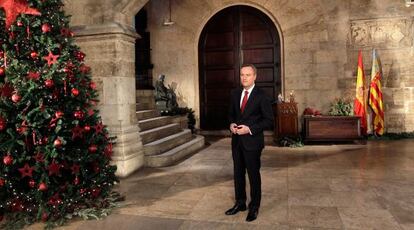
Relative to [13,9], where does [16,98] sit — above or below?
below

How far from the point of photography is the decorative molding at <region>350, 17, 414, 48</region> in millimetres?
8422

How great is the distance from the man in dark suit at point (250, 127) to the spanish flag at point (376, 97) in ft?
20.2

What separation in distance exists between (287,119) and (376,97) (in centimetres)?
226

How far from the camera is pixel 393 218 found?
3.23 metres

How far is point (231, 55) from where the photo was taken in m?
9.78

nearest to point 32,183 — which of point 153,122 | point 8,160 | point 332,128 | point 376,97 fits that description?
point 8,160

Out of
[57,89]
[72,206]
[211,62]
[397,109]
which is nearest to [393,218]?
[72,206]

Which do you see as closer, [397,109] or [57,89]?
[57,89]

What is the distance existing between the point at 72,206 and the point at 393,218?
310 cm

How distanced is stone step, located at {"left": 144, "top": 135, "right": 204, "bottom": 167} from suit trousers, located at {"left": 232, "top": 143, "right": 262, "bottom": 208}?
8.26 feet

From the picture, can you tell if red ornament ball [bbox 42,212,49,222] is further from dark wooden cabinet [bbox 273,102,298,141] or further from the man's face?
dark wooden cabinet [bbox 273,102,298,141]

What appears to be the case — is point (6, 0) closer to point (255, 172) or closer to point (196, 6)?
point (255, 172)

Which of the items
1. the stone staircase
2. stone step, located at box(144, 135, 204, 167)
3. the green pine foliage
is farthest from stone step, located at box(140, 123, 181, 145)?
the green pine foliage

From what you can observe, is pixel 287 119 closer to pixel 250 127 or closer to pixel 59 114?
pixel 250 127
